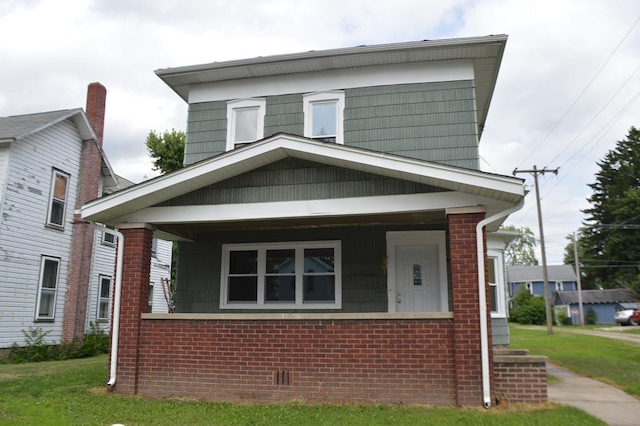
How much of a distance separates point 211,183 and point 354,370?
366 cm

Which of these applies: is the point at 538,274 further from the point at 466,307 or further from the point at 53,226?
the point at 466,307

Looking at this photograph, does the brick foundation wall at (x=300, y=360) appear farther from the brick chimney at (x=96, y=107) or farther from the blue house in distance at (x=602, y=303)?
the blue house in distance at (x=602, y=303)

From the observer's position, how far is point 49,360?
14.7 metres

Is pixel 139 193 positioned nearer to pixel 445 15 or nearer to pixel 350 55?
pixel 350 55

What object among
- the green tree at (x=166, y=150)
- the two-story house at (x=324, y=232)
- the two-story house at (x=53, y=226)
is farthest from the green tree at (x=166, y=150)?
the two-story house at (x=324, y=232)

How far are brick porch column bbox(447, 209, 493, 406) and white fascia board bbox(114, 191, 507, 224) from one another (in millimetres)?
234

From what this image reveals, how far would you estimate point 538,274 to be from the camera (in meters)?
A: 65.4

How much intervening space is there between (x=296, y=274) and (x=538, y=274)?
6164 cm

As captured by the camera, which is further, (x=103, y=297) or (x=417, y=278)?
(x=103, y=297)

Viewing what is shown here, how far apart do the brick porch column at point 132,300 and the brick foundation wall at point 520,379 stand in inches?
213

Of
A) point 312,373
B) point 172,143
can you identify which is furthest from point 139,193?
point 172,143

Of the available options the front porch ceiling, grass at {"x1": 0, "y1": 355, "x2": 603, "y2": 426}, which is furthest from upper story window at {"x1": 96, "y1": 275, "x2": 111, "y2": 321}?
grass at {"x1": 0, "y1": 355, "x2": 603, "y2": 426}

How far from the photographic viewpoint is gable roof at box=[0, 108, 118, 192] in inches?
579

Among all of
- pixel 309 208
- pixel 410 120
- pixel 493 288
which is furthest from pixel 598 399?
pixel 410 120
